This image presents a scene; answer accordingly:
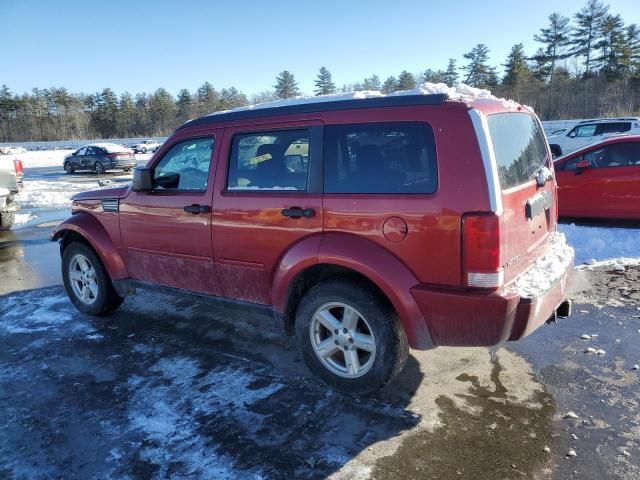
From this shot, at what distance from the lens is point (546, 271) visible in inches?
131

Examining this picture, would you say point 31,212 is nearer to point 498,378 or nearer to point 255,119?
point 255,119

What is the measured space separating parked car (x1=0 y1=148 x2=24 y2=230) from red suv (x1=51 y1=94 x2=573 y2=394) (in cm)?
758

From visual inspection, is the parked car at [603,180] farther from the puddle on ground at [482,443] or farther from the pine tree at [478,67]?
the pine tree at [478,67]

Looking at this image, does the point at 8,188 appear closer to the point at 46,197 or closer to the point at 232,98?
the point at 46,197

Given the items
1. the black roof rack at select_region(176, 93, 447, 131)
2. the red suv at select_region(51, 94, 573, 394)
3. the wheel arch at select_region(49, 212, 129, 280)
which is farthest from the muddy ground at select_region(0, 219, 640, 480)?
the black roof rack at select_region(176, 93, 447, 131)

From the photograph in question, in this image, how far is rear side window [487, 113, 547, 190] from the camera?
302 cm

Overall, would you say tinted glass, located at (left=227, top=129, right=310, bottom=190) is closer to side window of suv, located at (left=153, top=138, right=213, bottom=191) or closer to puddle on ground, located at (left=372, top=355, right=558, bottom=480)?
side window of suv, located at (left=153, top=138, right=213, bottom=191)

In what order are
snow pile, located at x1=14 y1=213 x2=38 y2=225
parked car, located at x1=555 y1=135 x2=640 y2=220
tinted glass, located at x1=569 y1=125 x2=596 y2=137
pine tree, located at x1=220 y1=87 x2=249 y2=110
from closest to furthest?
parked car, located at x1=555 y1=135 x2=640 y2=220 → snow pile, located at x1=14 y1=213 x2=38 y2=225 → tinted glass, located at x1=569 y1=125 x2=596 y2=137 → pine tree, located at x1=220 y1=87 x2=249 y2=110

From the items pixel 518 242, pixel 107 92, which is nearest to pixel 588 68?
pixel 518 242

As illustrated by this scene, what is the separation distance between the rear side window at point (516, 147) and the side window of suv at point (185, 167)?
7.28 ft

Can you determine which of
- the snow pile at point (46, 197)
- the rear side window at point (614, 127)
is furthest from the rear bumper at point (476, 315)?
the rear side window at point (614, 127)

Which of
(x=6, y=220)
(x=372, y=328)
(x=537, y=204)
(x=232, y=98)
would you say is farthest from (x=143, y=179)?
(x=232, y=98)

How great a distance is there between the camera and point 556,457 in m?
2.72

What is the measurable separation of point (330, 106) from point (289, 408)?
205cm
